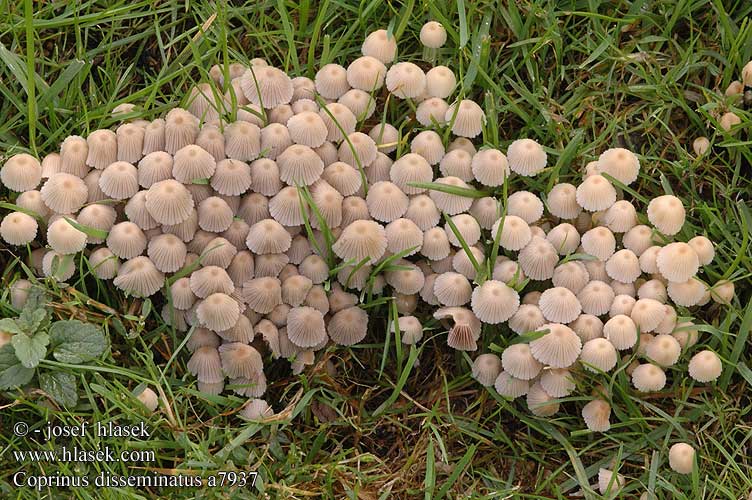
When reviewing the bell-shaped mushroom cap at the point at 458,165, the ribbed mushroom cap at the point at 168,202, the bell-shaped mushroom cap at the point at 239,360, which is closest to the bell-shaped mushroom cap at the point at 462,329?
the bell-shaped mushroom cap at the point at 458,165

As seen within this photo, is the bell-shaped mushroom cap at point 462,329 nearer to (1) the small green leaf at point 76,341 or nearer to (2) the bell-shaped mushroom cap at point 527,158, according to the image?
(2) the bell-shaped mushroom cap at point 527,158

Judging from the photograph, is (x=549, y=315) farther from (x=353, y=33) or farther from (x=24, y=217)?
(x=24, y=217)

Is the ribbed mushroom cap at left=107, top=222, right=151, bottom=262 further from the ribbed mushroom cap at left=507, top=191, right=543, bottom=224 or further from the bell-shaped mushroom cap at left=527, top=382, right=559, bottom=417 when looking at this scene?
the bell-shaped mushroom cap at left=527, top=382, right=559, bottom=417

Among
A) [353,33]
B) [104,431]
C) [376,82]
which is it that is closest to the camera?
[104,431]

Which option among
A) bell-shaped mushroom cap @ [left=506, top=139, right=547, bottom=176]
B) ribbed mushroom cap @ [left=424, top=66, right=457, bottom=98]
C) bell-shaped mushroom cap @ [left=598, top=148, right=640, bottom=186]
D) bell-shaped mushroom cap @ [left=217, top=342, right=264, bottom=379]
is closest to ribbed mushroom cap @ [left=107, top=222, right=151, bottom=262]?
bell-shaped mushroom cap @ [left=217, top=342, right=264, bottom=379]

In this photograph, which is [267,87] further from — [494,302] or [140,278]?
[494,302]

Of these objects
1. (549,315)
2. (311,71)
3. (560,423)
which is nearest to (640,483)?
(560,423)
